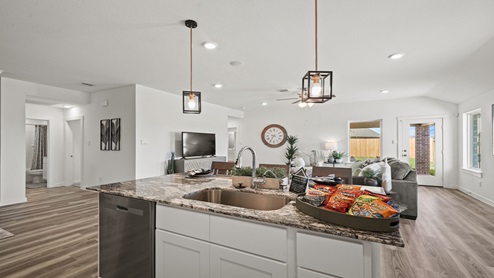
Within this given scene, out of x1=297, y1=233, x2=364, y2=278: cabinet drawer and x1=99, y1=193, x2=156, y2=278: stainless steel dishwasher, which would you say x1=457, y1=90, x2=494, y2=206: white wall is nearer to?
x1=297, y1=233, x2=364, y2=278: cabinet drawer

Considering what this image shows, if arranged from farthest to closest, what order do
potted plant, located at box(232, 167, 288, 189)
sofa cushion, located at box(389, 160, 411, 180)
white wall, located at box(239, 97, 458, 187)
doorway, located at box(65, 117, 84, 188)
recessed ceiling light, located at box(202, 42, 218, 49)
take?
doorway, located at box(65, 117, 84, 188) < white wall, located at box(239, 97, 458, 187) < sofa cushion, located at box(389, 160, 411, 180) < recessed ceiling light, located at box(202, 42, 218, 49) < potted plant, located at box(232, 167, 288, 189)

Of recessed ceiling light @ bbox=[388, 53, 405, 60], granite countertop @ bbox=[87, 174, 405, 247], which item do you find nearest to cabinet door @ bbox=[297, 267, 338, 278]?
granite countertop @ bbox=[87, 174, 405, 247]

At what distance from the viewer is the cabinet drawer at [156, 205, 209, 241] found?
1412 mm

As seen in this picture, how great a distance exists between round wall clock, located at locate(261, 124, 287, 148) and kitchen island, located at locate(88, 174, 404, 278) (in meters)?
6.17

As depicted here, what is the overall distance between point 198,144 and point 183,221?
4.57 metres

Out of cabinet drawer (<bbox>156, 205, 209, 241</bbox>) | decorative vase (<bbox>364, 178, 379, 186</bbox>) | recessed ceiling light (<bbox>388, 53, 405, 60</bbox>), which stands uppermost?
recessed ceiling light (<bbox>388, 53, 405, 60</bbox>)

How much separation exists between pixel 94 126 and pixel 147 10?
4250 millimetres

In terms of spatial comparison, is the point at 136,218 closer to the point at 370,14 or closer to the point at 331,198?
the point at 331,198

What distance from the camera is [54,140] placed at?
609 centimetres

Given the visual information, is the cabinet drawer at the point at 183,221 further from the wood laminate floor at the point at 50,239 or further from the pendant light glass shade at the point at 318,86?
the wood laminate floor at the point at 50,239

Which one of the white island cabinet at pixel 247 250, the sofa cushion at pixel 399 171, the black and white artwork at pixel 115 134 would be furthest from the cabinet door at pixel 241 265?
the black and white artwork at pixel 115 134

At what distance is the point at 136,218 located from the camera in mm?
1681

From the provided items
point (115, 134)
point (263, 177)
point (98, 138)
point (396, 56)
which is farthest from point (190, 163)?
point (396, 56)

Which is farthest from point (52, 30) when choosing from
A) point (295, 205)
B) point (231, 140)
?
point (231, 140)
